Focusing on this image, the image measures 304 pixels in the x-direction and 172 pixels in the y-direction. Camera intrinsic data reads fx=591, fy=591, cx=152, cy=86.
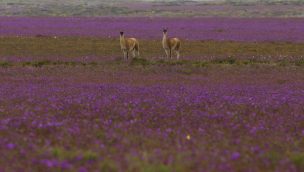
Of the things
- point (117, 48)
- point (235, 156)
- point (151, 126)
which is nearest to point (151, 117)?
point (151, 126)

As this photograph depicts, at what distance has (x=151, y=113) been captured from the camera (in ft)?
37.6

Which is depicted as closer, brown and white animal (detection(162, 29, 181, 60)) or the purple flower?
the purple flower

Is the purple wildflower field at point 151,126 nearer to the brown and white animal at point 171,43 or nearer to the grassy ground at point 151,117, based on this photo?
the grassy ground at point 151,117

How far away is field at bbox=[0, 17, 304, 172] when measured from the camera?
25.0 feet

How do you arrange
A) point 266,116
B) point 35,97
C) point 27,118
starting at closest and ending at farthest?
1. point 27,118
2. point 266,116
3. point 35,97

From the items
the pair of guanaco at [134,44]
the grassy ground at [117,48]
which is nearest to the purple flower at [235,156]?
the grassy ground at [117,48]

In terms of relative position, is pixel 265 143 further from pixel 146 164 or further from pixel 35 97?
pixel 35 97

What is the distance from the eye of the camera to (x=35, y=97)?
1394cm

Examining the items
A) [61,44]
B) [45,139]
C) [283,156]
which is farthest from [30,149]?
[61,44]

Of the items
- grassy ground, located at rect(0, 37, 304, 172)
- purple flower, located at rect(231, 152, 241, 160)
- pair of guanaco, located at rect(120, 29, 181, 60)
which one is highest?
purple flower, located at rect(231, 152, 241, 160)

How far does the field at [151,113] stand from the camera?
25.0 ft

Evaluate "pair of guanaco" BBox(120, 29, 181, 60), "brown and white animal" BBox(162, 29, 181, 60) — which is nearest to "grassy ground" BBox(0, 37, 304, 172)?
"pair of guanaco" BBox(120, 29, 181, 60)

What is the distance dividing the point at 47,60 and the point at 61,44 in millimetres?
8750

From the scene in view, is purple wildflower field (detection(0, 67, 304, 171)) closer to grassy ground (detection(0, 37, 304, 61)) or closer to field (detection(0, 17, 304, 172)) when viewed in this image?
field (detection(0, 17, 304, 172))
